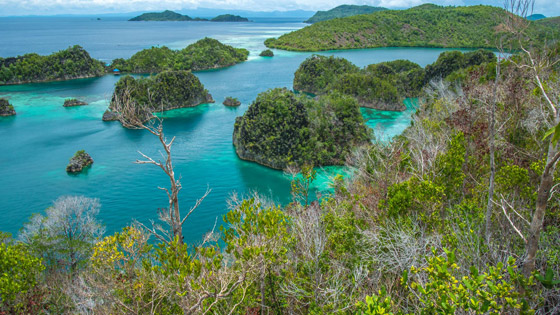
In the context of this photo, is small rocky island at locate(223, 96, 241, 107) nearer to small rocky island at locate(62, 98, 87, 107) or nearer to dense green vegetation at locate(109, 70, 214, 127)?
dense green vegetation at locate(109, 70, 214, 127)

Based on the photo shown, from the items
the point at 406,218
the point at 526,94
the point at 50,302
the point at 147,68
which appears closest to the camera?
the point at 406,218

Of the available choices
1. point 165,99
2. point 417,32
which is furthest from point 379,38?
point 165,99

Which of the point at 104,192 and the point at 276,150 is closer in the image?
the point at 104,192

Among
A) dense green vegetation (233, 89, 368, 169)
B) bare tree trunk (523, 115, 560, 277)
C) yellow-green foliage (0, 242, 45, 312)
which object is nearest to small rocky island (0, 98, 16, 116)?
dense green vegetation (233, 89, 368, 169)

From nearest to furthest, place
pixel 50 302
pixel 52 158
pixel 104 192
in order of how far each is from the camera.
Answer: pixel 50 302 → pixel 104 192 → pixel 52 158

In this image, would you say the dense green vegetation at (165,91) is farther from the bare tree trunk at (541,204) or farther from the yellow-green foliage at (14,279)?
the bare tree trunk at (541,204)

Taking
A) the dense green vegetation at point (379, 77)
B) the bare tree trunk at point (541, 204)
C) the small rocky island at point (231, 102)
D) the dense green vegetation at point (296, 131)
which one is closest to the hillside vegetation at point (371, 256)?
the bare tree trunk at point (541, 204)

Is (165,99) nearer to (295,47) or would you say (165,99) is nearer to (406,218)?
(406,218)

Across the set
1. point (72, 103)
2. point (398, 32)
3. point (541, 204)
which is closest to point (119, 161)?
point (72, 103)
